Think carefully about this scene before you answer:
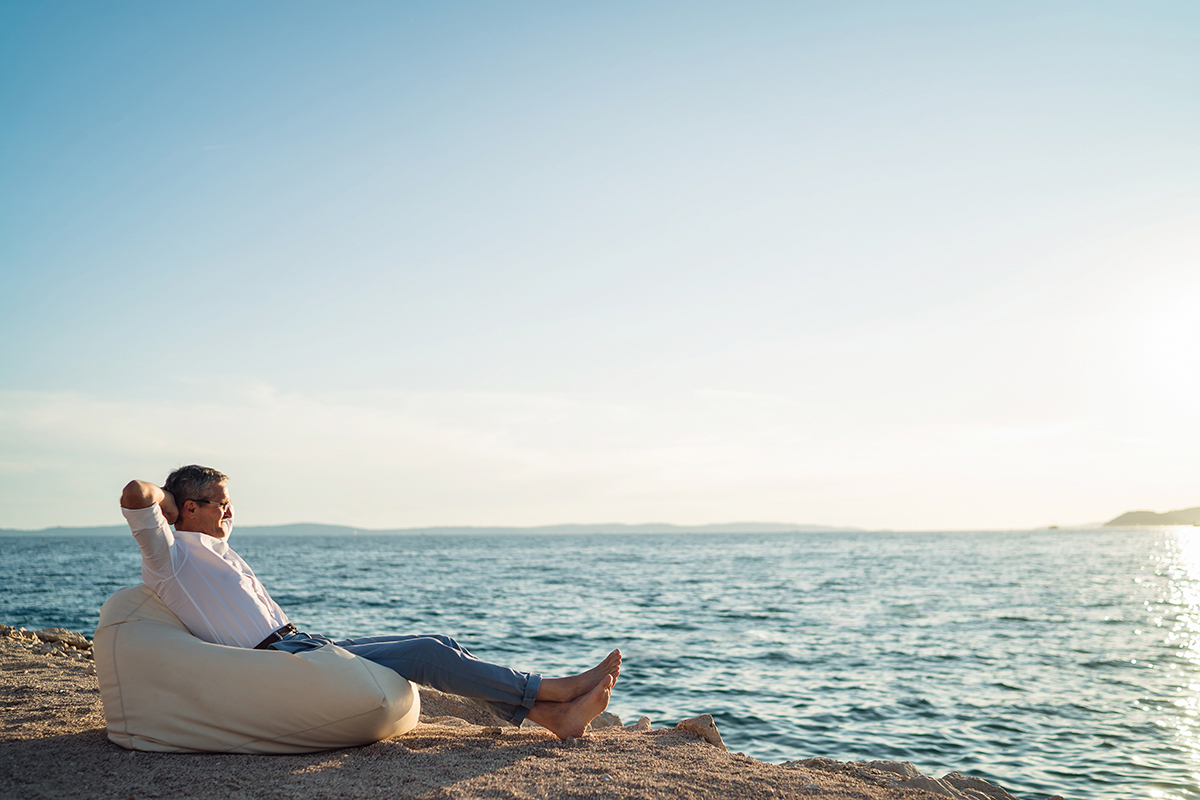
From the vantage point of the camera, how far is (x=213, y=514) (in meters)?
4.10

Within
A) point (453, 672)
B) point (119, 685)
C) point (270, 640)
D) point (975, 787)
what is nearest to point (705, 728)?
point (453, 672)

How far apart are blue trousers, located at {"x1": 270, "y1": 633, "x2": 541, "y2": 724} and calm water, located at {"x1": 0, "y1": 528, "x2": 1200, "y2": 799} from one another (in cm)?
335

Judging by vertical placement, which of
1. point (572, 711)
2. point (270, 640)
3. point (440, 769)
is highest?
point (270, 640)

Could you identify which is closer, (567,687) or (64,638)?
(567,687)

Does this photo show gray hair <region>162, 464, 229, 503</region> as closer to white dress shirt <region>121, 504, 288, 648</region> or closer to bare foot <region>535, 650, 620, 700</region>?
white dress shirt <region>121, 504, 288, 648</region>

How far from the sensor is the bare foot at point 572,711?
4.21 metres

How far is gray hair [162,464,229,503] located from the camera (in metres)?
4.06

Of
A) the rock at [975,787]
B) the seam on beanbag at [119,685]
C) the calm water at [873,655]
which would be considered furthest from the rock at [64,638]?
the rock at [975,787]

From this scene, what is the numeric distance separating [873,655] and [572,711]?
29.5 ft

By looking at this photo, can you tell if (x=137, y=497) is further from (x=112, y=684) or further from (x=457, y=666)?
(x=457, y=666)

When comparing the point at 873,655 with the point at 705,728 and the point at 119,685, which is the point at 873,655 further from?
the point at 119,685

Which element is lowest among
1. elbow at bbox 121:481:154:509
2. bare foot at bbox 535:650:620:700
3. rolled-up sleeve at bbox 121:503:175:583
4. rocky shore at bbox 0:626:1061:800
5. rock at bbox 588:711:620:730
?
rock at bbox 588:711:620:730

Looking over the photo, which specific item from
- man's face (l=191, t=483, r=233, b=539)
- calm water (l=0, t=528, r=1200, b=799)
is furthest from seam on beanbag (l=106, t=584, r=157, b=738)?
calm water (l=0, t=528, r=1200, b=799)

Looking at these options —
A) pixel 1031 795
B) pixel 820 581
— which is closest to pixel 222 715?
pixel 1031 795
